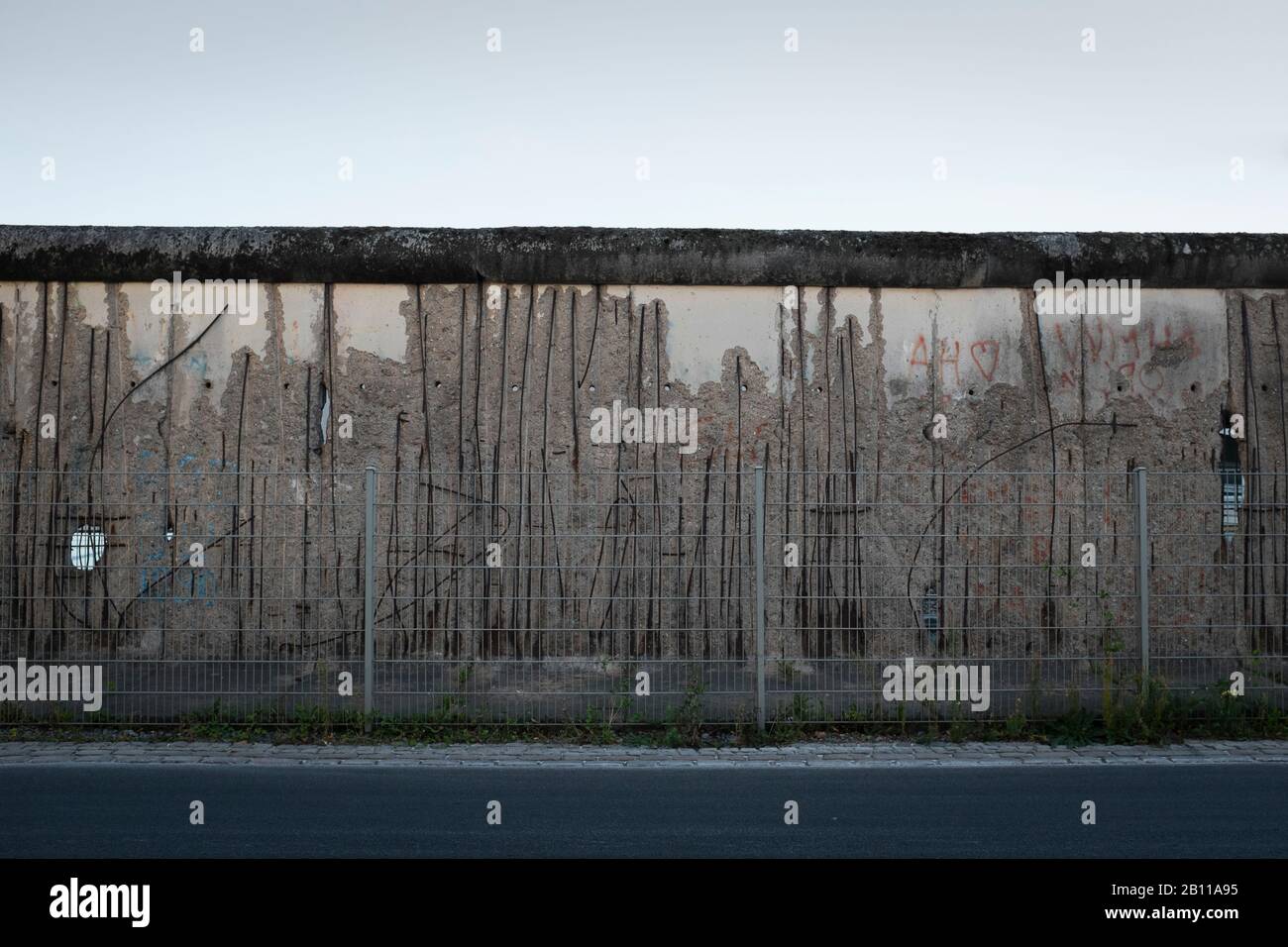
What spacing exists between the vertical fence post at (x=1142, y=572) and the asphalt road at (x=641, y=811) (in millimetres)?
1093

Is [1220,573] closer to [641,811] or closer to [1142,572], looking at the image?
[1142,572]

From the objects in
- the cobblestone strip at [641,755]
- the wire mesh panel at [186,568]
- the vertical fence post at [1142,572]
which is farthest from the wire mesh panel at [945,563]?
the wire mesh panel at [186,568]

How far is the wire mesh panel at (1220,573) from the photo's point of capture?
858 cm

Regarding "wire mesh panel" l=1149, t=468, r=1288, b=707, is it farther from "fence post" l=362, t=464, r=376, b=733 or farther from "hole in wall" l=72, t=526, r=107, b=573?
"hole in wall" l=72, t=526, r=107, b=573

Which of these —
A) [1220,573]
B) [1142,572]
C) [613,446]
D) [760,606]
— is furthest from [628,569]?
[1220,573]

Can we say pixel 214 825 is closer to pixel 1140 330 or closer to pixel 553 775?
pixel 553 775

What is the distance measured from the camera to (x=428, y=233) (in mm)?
8758

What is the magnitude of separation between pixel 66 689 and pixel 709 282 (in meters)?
5.32

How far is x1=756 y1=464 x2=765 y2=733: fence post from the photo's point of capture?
765 cm

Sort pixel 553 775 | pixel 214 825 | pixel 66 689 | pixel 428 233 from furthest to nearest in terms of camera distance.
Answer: pixel 428 233 → pixel 66 689 → pixel 553 775 → pixel 214 825

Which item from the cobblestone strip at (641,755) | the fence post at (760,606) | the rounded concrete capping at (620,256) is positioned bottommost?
the cobblestone strip at (641,755)

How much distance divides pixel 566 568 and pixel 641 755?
69.3 inches

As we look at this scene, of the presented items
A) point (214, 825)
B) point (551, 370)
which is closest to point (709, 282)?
point (551, 370)

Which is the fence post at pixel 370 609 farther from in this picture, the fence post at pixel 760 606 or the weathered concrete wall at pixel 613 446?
the fence post at pixel 760 606
